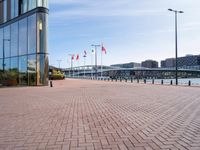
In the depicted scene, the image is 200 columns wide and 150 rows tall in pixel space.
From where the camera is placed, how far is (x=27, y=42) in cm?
3162

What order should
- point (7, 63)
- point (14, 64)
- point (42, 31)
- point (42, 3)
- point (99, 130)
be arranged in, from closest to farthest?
point (99, 130) → point (42, 31) → point (42, 3) → point (14, 64) → point (7, 63)

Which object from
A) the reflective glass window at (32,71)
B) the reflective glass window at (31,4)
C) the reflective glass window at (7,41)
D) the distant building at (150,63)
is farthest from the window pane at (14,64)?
the distant building at (150,63)

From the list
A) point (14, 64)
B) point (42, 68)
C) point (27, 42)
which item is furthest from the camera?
point (14, 64)

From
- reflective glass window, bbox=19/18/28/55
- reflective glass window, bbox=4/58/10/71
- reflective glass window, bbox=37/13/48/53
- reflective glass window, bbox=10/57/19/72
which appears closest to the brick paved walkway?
reflective glass window, bbox=37/13/48/53

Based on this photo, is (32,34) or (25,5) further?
(25,5)

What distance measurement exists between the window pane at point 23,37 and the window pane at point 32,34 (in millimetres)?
1009

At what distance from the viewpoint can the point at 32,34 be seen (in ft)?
101

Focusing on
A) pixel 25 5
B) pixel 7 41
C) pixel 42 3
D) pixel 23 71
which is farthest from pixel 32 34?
pixel 7 41

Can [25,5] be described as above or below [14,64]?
above

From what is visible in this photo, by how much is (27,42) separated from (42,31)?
9.17 feet

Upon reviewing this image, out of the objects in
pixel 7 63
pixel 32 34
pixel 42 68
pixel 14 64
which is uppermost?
pixel 32 34

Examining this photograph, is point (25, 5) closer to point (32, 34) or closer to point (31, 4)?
point (31, 4)

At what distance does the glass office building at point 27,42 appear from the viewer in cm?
3003

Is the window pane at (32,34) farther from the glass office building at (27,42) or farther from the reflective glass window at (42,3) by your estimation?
the reflective glass window at (42,3)
